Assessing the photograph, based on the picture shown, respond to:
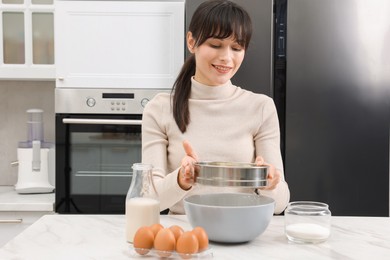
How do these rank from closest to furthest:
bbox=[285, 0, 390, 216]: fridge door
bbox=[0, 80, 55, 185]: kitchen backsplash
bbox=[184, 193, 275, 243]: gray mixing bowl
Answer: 1. bbox=[184, 193, 275, 243]: gray mixing bowl
2. bbox=[285, 0, 390, 216]: fridge door
3. bbox=[0, 80, 55, 185]: kitchen backsplash

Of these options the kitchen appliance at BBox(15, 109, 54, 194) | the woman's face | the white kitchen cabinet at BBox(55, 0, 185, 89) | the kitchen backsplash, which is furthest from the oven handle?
the woman's face

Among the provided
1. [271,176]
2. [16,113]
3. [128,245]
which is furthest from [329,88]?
[16,113]

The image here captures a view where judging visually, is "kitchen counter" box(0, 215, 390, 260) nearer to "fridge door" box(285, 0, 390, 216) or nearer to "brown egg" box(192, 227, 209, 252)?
"brown egg" box(192, 227, 209, 252)

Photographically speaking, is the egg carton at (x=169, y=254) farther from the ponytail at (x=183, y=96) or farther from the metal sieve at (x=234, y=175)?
the ponytail at (x=183, y=96)

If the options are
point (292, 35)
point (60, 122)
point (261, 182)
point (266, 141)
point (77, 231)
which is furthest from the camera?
point (60, 122)

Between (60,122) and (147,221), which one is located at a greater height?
(60,122)

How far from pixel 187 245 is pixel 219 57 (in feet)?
2.21

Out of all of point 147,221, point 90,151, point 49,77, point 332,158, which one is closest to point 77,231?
point 147,221

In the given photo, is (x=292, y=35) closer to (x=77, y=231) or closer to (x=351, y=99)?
(x=351, y=99)

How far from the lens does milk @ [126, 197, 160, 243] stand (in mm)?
1101

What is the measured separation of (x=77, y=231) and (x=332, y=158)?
4.50 ft

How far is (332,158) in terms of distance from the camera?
226 cm

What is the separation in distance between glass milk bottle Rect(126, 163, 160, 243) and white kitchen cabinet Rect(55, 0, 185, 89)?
132 centimetres

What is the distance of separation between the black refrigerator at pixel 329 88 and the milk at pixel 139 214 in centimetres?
123
